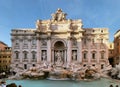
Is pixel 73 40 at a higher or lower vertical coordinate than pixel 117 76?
higher

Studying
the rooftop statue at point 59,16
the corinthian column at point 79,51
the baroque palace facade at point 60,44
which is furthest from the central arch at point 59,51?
the rooftop statue at point 59,16

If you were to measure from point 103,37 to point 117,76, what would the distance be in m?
10.5

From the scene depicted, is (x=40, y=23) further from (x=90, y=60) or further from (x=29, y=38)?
(x=90, y=60)

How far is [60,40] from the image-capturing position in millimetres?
38031

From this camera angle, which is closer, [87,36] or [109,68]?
[109,68]

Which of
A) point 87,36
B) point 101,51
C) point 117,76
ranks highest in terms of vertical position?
point 87,36

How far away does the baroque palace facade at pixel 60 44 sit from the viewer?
124 feet

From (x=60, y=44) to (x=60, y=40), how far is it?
1.27 m

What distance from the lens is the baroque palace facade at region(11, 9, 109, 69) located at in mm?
37781

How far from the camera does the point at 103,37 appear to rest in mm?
38500

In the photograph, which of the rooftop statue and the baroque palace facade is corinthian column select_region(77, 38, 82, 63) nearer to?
the baroque palace facade

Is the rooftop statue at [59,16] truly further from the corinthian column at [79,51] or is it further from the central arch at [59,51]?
the corinthian column at [79,51]

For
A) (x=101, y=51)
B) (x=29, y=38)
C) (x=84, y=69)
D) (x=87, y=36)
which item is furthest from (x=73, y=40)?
(x=84, y=69)

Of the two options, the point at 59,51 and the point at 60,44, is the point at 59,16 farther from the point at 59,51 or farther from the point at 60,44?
the point at 59,51
